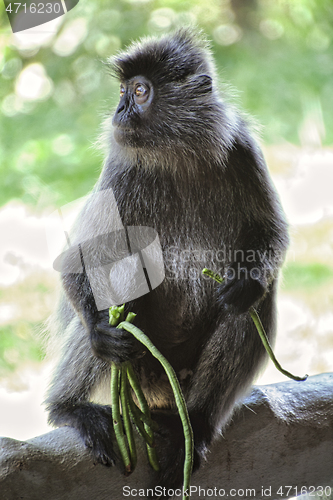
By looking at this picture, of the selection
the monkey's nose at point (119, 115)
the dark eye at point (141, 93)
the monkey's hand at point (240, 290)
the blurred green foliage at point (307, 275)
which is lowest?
the blurred green foliage at point (307, 275)

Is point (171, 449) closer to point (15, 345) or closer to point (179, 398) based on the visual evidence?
point (179, 398)

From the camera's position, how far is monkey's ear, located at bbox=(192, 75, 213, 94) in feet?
5.07

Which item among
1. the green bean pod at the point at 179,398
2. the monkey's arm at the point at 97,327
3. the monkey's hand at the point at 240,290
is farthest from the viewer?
the monkey's hand at the point at 240,290

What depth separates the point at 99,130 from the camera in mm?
1630

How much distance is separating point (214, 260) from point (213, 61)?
65 centimetres

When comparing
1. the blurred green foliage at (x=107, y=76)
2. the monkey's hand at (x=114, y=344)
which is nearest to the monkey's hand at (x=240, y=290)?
the monkey's hand at (x=114, y=344)

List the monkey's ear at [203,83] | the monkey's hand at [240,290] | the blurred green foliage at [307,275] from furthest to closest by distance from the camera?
1. the blurred green foliage at [307,275]
2. the monkey's ear at [203,83]
3. the monkey's hand at [240,290]

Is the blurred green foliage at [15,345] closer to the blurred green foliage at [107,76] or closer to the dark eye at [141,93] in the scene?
the blurred green foliage at [107,76]

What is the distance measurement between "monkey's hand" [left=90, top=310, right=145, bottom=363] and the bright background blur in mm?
248

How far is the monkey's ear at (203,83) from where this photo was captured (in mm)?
1544

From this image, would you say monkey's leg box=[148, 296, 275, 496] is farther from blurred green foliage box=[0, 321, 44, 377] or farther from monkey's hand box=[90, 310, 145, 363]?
blurred green foliage box=[0, 321, 44, 377]

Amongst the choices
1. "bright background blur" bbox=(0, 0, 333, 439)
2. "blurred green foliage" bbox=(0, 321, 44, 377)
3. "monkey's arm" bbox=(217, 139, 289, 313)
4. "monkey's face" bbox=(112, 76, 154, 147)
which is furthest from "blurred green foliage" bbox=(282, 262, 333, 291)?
"blurred green foliage" bbox=(0, 321, 44, 377)

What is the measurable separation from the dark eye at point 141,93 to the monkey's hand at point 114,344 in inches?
25.8

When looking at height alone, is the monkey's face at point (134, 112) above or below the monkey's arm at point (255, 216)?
above
